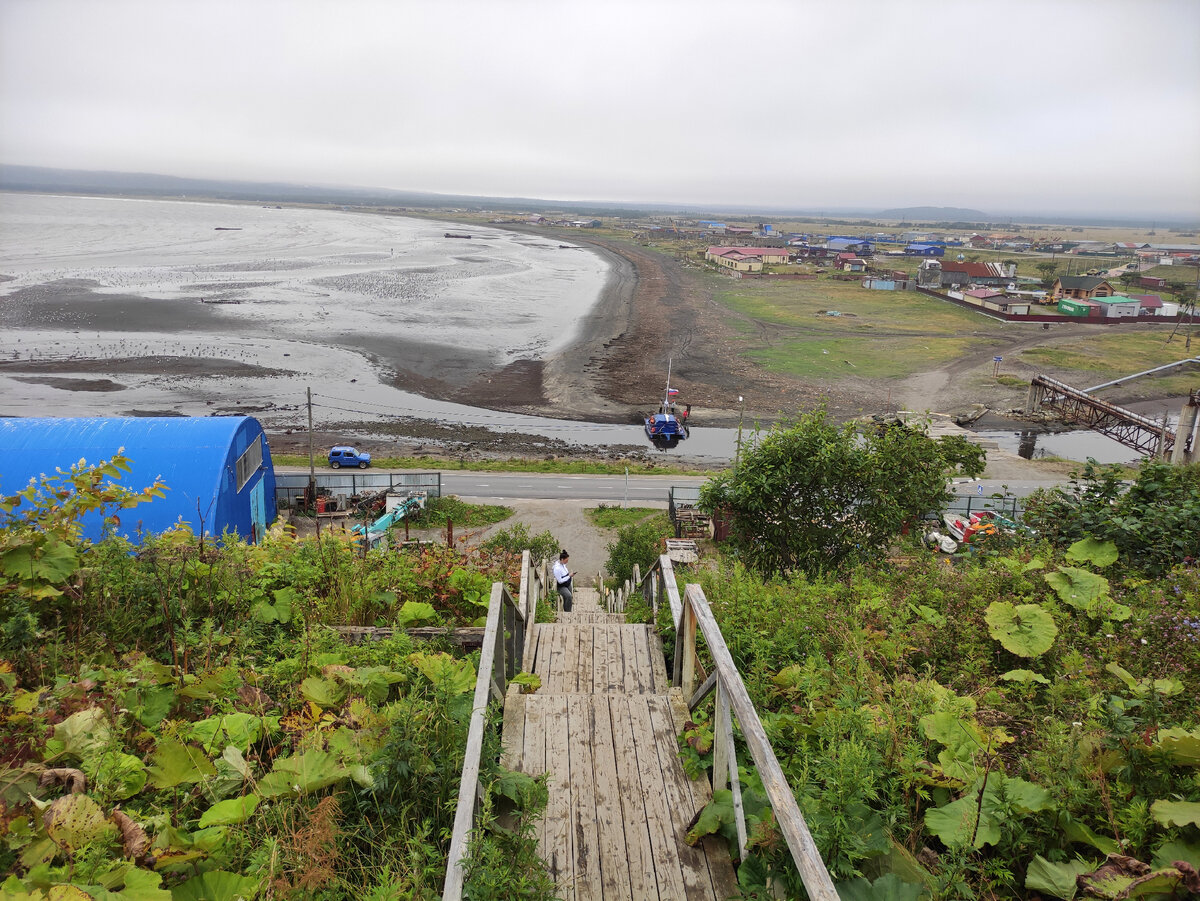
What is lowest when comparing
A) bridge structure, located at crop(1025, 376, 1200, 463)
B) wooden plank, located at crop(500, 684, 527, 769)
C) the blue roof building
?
bridge structure, located at crop(1025, 376, 1200, 463)

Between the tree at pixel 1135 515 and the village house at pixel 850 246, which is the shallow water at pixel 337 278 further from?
the village house at pixel 850 246

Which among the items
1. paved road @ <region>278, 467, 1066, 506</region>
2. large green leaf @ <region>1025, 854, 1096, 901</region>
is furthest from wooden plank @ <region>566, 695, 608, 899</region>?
paved road @ <region>278, 467, 1066, 506</region>

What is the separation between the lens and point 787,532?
1225 centimetres

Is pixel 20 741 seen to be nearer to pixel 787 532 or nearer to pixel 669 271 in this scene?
pixel 787 532

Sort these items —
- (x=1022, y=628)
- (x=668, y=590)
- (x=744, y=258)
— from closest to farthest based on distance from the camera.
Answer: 1. (x=1022, y=628)
2. (x=668, y=590)
3. (x=744, y=258)

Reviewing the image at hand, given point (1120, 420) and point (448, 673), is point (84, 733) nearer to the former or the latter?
point (448, 673)

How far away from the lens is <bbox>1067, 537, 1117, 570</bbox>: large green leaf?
8.34 m

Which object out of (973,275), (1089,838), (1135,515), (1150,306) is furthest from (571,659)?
(973,275)

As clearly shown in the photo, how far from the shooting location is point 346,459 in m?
33.0

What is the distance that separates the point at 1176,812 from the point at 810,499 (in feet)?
30.0

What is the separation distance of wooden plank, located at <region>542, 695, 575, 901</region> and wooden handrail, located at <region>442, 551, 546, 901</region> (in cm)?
39

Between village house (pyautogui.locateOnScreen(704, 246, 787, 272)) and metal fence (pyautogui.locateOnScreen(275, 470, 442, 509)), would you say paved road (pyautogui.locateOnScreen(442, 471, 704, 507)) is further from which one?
village house (pyautogui.locateOnScreen(704, 246, 787, 272))

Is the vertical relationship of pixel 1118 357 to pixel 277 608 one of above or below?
below

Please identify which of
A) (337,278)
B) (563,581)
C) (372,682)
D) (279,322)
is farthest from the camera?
(337,278)
